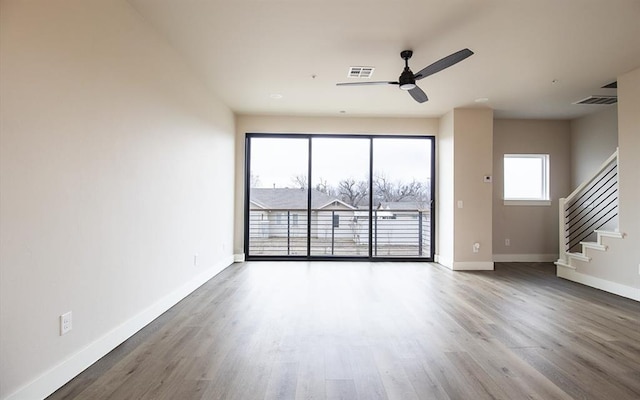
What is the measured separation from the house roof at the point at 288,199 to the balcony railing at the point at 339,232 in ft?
0.31

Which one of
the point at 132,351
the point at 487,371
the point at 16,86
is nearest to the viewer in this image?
the point at 16,86

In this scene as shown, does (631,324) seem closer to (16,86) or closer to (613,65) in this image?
(613,65)

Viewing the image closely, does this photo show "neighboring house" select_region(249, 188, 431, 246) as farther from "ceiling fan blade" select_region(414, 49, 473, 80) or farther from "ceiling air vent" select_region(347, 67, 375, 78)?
"ceiling fan blade" select_region(414, 49, 473, 80)

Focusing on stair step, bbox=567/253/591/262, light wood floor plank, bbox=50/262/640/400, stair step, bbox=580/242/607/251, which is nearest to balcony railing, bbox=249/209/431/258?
light wood floor plank, bbox=50/262/640/400

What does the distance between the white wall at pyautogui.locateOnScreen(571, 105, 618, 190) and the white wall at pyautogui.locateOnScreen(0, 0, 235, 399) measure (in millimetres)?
6494

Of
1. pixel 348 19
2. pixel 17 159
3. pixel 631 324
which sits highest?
pixel 348 19

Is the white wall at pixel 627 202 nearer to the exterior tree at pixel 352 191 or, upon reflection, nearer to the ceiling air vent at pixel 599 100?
the ceiling air vent at pixel 599 100

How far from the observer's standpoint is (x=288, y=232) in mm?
5879

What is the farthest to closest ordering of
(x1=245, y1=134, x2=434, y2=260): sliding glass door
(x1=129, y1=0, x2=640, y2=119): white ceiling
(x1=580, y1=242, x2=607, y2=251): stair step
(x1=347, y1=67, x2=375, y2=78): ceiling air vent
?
1. (x1=245, y1=134, x2=434, y2=260): sliding glass door
2. (x1=580, y1=242, x2=607, y2=251): stair step
3. (x1=347, y1=67, x2=375, y2=78): ceiling air vent
4. (x1=129, y1=0, x2=640, y2=119): white ceiling

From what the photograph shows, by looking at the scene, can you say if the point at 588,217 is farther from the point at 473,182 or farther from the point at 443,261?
the point at 443,261

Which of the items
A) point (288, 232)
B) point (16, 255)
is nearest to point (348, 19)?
point (16, 255)

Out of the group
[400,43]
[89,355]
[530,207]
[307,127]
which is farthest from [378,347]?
[530,207]

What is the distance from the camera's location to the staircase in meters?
4.20

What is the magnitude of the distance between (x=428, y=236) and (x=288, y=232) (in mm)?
2596
